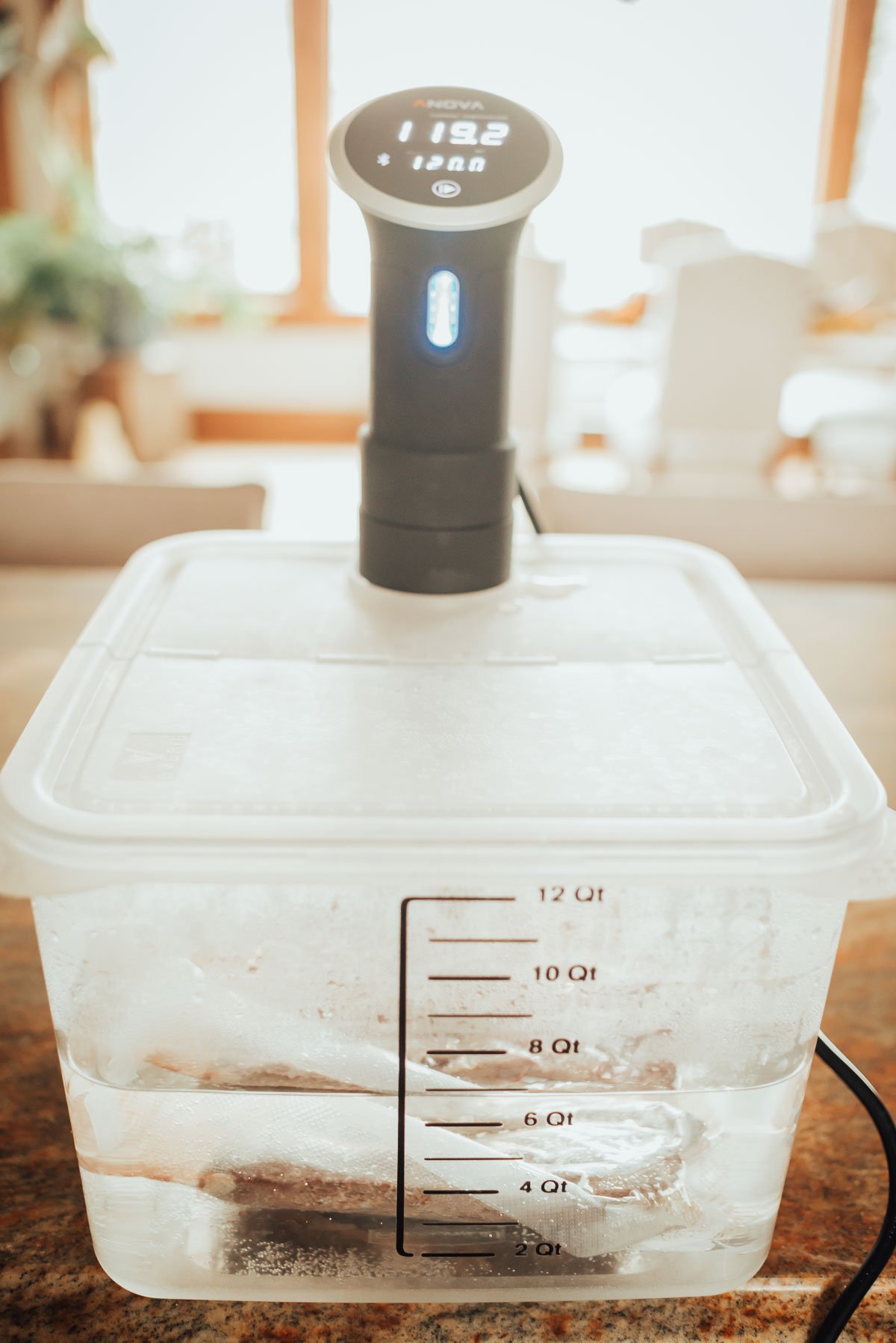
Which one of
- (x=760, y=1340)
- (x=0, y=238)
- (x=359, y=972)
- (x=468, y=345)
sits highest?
(x=468, y=345)

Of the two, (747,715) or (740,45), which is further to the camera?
(740,45)

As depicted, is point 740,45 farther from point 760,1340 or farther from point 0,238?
point 760,1340

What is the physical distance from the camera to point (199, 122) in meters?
4.55

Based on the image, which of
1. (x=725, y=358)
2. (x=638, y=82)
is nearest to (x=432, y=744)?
(x=725, y=358)

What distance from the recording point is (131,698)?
1.35ft

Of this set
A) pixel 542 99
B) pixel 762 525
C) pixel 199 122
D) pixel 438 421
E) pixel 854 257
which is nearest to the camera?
pixel 438 421

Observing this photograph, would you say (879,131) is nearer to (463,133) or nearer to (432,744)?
(463,133)

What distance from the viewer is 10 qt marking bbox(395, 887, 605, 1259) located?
1.21 feet

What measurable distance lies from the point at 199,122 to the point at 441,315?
4.73m

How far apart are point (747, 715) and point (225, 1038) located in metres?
0.22

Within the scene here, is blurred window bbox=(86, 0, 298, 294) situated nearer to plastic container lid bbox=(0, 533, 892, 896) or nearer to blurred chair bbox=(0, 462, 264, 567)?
blurred chair bbox=(0, 462, 264, 567)

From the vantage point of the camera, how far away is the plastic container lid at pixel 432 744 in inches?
13.4

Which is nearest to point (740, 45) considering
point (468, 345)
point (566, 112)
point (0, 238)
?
point (566, 112)

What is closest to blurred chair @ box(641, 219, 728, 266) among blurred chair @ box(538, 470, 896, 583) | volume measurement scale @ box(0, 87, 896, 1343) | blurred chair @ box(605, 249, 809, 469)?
blurred chair @ box(605, 249, 809, 469)
